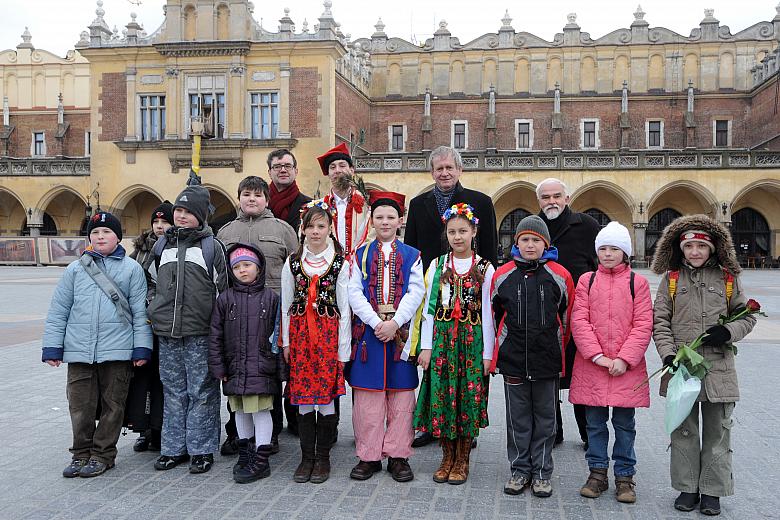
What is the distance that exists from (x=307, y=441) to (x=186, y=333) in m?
1.12

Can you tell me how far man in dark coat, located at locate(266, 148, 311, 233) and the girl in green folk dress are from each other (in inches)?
69.3

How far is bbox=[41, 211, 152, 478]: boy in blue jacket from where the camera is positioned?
14.7 ft

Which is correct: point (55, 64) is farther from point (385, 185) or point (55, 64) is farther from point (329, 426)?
Result: point (329, 426)

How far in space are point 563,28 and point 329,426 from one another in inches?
1455

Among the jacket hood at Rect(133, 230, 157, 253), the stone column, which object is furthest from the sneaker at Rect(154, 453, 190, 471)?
the stone column

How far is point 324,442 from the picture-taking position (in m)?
4.48

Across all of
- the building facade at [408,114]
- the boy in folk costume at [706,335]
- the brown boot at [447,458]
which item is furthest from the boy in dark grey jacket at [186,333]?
the building facade at [408,114]

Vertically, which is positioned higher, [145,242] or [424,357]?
[145,242]

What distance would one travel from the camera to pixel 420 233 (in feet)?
17.7

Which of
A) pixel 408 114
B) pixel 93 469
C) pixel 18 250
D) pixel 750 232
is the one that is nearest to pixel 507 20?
pixel 408 114

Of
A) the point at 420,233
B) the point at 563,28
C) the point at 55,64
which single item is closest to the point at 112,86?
the point at 55,64

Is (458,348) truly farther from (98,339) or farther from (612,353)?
(98,339)

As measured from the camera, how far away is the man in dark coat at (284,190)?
18.4 ft

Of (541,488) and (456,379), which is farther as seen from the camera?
(456,379)
